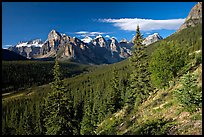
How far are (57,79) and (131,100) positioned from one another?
20589 millimetres

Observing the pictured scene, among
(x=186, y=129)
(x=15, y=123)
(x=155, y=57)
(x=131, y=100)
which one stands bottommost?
(x=15, y=123)

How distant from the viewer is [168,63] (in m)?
36.4

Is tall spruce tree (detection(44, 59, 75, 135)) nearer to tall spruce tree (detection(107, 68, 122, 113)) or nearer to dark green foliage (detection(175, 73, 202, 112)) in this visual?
dark green foliage (detection(175, 73, 202, 112))

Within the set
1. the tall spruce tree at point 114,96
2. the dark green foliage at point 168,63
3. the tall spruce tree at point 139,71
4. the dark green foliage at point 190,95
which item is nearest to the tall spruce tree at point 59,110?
the dark green foliage at point 168,63

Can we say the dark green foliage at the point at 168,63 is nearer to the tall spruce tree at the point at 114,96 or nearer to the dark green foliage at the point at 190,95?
the dark green foliage at the point at 190,95

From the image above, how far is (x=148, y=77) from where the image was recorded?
4547 cm

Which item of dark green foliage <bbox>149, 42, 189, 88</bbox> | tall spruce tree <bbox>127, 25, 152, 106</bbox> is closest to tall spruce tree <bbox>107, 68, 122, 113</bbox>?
tall spruce tree <bbox>127, 25, 152, 106</bbox>

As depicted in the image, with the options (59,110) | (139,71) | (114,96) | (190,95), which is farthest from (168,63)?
(114,96)

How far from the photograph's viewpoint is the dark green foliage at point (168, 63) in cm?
3637

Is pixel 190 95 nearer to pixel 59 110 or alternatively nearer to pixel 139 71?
pixel 59 110

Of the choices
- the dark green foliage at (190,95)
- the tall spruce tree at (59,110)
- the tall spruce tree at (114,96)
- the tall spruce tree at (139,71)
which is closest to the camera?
the dark green foliage at (190,95)

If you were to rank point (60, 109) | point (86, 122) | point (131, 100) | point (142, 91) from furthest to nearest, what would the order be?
1. point (86, 122)
2. point (131, 100)
3. point (142, 91)
4. point (60, 109)

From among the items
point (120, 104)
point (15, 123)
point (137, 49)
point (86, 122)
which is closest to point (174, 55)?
point (137, 49)

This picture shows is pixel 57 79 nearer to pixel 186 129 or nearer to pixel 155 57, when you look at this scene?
pixel 155 57
